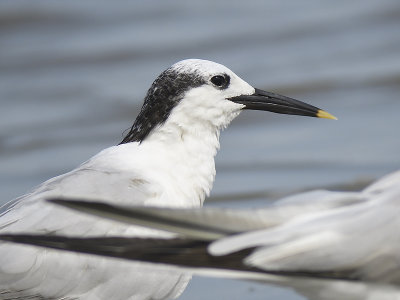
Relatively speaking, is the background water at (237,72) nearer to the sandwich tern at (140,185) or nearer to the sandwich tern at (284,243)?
the sandwich tern at (140,185)

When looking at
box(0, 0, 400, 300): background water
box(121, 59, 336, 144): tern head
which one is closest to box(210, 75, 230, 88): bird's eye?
box(121, 59, 336, 144): tern head

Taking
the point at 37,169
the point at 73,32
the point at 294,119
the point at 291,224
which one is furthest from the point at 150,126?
the point at 73,32

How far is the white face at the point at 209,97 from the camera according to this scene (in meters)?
5.54

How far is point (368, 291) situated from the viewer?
354 centimetres

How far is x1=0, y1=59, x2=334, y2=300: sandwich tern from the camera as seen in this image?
482cm

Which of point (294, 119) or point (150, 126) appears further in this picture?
point (294, 119)

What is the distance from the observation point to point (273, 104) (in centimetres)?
582

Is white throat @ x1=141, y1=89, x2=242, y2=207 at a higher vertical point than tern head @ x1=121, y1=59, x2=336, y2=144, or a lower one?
lower

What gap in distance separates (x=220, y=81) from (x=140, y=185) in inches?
33.8

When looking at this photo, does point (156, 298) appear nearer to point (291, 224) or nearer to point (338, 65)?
point (291, 224)

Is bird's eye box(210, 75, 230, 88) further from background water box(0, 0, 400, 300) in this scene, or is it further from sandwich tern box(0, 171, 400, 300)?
sandwich tern box(0, 171, 400, 300)

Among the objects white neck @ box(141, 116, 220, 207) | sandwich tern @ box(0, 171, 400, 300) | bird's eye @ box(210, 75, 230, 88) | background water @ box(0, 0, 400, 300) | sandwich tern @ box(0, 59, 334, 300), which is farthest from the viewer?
background water @ box(0, 0, 400, 300)

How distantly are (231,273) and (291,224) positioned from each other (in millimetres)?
294

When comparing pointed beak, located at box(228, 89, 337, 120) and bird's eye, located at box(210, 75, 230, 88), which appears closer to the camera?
bird's eye, located at box(210, 75, 230, 88)
